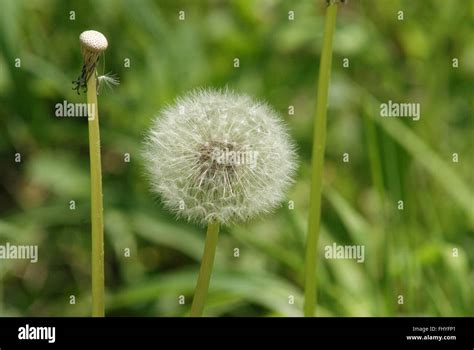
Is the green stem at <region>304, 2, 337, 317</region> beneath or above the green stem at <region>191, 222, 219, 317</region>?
above

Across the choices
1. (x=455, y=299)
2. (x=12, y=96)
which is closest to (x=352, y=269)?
(x=455, y=299)

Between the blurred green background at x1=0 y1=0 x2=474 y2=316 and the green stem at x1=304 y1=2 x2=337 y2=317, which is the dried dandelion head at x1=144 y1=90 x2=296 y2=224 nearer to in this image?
the green stem at x1=304 y1=2 x2=337 y2=317

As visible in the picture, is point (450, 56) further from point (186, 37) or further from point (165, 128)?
point (165, 128)

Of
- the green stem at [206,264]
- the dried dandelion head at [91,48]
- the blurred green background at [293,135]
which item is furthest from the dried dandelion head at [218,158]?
the blurred green background at [293,135]

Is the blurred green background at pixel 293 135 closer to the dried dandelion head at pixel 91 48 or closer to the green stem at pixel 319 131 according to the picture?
the green stem at pixel 319 131

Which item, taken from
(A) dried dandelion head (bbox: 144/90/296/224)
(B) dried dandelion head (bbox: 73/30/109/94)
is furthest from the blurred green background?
(B) dried dandelion head (bbox: 73/30/109/94)
